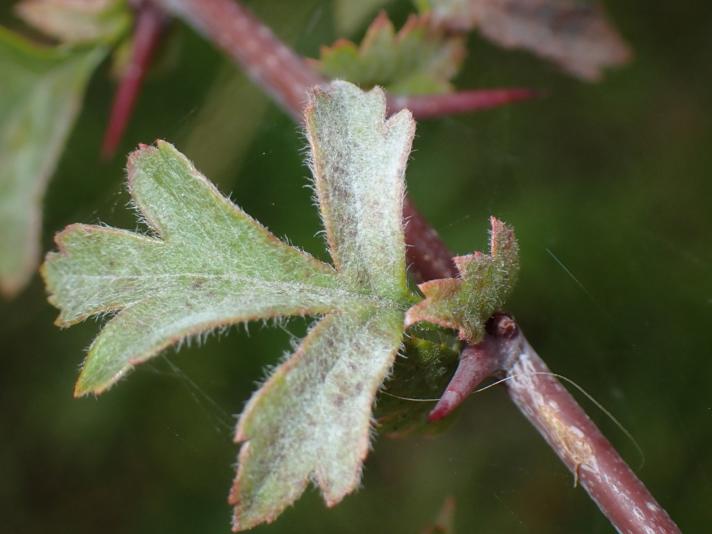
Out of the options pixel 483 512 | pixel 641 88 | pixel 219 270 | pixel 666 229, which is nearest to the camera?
pixel 219 270

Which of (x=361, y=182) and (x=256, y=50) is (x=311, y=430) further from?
(x=256, y=50)

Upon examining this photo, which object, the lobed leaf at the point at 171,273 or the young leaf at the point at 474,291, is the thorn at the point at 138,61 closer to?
the lobed leaf at the point at 171,273

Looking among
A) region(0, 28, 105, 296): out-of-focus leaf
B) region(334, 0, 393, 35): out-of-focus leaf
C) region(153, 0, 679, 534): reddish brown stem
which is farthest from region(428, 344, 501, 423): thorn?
region(0, 28, 105, 296): out-of-focus leaf

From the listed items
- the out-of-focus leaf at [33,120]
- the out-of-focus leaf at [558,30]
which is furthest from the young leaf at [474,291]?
the out-of-focus leaf at [33,120]

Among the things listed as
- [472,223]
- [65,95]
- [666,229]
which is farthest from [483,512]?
[65,95]

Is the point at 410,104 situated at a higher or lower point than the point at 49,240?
higher

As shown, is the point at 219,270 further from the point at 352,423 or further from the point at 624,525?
the point at 624,525

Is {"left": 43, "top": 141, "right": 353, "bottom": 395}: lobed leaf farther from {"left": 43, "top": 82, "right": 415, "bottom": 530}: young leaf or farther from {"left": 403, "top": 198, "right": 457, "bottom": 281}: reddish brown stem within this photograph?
{"left": 403, "top": 198, "right": 457, "bottom": 281}: reddish brown stem
